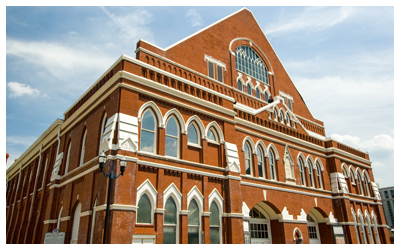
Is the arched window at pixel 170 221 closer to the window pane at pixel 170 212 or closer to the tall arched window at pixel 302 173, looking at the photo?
the window pane at pixel 170 212

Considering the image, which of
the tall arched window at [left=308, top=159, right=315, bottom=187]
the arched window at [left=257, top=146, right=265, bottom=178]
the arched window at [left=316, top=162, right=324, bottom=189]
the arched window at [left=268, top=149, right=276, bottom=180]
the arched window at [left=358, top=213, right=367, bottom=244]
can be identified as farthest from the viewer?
the arched window at [left=358, top=213, right=367, bottom=244]

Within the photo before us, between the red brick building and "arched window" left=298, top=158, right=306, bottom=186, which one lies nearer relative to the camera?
the red brick building

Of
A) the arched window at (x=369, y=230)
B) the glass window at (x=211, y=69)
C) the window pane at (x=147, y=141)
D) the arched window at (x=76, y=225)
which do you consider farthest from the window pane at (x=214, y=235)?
the arched window at (x=369, y=230)

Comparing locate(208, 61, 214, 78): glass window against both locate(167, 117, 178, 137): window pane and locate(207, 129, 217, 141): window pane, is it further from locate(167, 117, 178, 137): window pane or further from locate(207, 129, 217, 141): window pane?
locate(167, 117, 178, 137): window pane

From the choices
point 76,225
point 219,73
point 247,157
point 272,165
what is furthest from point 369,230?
point 76,225

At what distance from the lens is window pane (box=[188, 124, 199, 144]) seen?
54.7 ft

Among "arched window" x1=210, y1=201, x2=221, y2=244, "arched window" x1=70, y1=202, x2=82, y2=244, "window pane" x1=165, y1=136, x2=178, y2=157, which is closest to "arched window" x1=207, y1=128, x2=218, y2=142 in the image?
"window pane" x1=165, y1=136, x2=178, y2=157

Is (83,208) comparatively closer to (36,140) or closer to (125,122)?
(125,122)

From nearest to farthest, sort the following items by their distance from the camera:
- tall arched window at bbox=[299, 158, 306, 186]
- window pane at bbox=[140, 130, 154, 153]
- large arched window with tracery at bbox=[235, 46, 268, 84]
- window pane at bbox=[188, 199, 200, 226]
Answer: window pane at bbox=[140, 130, 154, 153], window pane at bbox=[188, 199, 200, 226], tall arched window at bbox=[299, 158, 306, 186], large arched window with tracery at bbox=[235, 46, 268, 84]

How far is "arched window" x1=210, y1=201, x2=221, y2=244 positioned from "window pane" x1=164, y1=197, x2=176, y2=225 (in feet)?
7.81

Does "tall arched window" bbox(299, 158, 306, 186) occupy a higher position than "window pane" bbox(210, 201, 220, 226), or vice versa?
"tall arched window" bbox(299, 158, 306, 186)

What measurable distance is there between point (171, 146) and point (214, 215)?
4273mm

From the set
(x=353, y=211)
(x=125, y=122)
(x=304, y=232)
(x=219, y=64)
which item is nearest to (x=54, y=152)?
(x=125, y=122)

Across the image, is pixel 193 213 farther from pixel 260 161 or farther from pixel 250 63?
pixel 250 63
